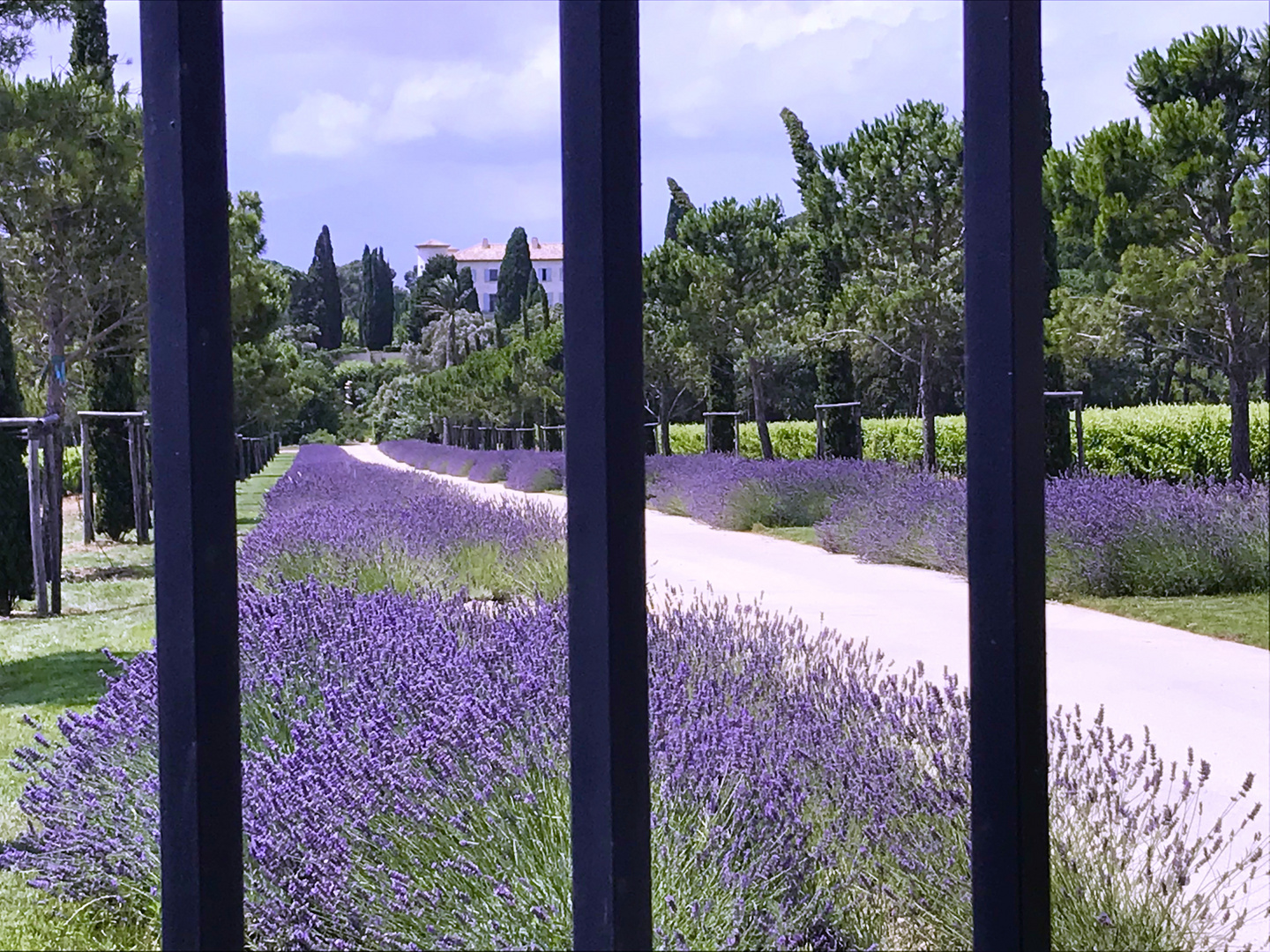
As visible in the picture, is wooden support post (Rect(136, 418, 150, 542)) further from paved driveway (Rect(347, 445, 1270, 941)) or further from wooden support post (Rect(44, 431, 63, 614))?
paved driveway (Rect(347, 445, 1270, 941))

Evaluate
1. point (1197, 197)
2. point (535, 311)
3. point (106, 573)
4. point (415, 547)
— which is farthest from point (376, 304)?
point (415, 547)

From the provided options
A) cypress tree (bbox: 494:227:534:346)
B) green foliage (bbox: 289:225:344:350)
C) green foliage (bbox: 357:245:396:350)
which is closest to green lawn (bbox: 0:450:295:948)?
Result: cypress tree (bbox: 494:227:534:346)

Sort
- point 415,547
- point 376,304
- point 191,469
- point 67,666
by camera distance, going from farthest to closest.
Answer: point 376,304, point 415,547, point 67,666, point 191,469

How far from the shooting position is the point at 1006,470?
858mm

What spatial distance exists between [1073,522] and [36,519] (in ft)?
22.8

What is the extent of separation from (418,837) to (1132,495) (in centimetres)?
795

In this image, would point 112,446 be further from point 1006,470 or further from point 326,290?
point 326,290

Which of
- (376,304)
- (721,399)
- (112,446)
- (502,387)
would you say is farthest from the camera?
(376,304)

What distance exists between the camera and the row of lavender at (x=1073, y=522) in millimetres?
8484

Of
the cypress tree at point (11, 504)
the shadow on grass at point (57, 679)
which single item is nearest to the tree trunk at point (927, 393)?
the cypress tree at point (11, 504)

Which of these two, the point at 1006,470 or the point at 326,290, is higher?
the point at 326,290

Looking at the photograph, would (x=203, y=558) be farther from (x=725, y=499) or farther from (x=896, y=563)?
(x=725, y=499)

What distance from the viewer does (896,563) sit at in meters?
10.9

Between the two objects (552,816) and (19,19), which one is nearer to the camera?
(552,816)
